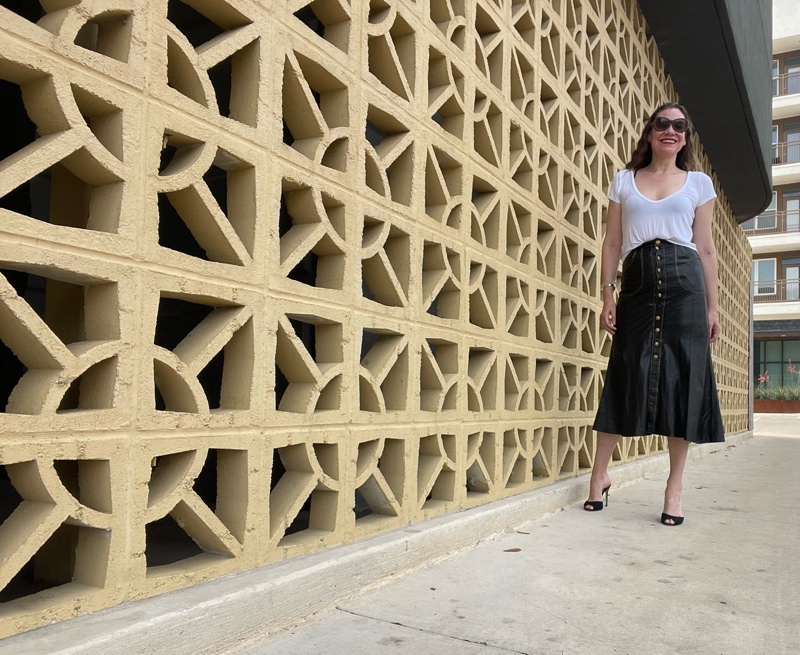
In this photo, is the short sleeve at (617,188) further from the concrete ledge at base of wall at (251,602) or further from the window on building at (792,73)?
the window on building at (792,73)

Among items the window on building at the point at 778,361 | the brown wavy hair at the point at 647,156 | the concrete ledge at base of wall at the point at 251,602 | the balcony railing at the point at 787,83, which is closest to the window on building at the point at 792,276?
the window on building at the point at 778,361

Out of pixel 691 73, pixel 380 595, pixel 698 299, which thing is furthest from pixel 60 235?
pixel 691 73

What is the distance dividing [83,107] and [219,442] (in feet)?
2.80

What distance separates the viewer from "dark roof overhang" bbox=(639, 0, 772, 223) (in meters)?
6.27

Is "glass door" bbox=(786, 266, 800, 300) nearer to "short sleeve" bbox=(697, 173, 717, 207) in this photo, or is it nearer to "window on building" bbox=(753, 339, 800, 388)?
"window on building" bbox=(753, 339, 800, 388)

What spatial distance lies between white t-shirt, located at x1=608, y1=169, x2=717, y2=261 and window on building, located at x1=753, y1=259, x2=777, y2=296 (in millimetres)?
32849

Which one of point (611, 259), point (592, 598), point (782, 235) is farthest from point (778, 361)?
point (592, 598)

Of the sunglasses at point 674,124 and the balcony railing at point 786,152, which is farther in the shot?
the balcony railing at point 786,152

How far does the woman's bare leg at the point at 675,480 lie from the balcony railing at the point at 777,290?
107 ft

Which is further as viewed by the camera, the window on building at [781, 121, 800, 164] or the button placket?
the window on building at [781, 121, 800, 164]

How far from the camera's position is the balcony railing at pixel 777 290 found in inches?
1286

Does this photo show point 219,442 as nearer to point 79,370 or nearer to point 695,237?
point 79,370

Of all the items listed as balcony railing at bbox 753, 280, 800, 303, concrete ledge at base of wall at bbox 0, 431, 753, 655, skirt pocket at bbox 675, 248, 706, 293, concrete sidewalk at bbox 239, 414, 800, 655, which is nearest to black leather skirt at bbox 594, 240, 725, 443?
skirt pocket at bbox 675, 248, 706, 293

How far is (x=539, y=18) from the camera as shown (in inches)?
161
